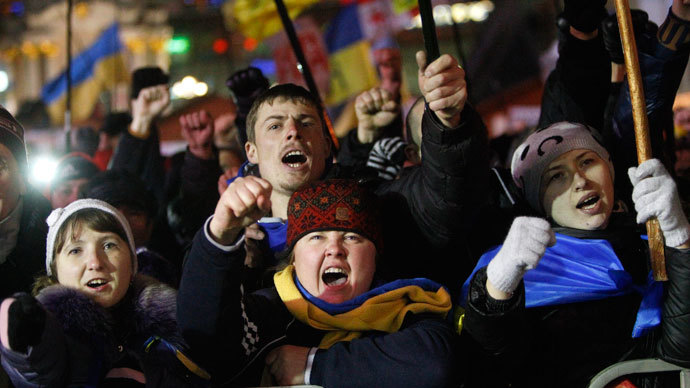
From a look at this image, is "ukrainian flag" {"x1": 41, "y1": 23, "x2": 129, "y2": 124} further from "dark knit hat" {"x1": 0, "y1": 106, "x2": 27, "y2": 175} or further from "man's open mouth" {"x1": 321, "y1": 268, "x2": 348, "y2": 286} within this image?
"man's open mouth" {"x1": 321, "y1": 268, "x2": 348, "y2": 286}

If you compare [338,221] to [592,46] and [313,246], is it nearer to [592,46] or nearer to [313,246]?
[313,246]

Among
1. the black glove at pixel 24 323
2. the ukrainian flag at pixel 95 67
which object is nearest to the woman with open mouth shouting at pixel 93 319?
the black glove at pixel 24 323

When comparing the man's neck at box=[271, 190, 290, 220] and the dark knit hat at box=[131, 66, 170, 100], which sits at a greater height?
the dark knit hat at box=[131, 66, 170, 100]

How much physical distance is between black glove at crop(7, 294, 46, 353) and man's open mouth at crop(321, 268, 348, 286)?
990 millimetres

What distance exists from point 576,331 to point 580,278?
21 cm

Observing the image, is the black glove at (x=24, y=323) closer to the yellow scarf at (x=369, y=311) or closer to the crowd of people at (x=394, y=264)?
the crowd of people at (x=394, y=264)

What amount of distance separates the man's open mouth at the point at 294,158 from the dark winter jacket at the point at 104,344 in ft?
2.90

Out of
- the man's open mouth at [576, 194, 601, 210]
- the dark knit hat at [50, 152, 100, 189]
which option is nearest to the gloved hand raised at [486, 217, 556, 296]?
the man's open mouth at [576, 194, 601, 210]

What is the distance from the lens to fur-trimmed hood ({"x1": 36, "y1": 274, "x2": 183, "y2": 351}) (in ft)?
9.25

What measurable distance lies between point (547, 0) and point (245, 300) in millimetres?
20678

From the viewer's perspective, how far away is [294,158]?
3.81 meters

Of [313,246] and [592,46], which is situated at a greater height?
[592,46]

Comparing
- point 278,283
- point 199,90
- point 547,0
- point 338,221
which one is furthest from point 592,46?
point 199,90

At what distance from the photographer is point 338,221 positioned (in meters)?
3.18
